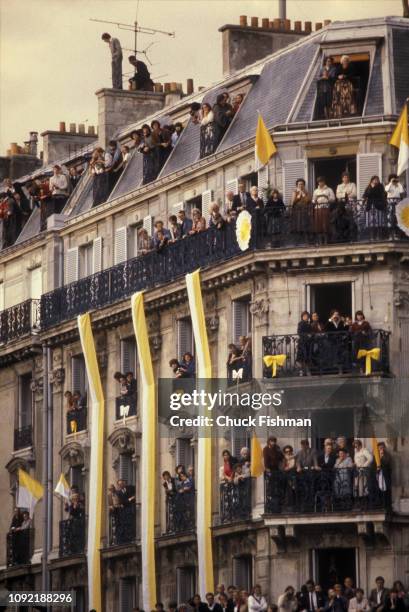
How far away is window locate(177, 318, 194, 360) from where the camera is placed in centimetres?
8069

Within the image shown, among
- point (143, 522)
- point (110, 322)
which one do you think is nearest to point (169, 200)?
point (110, 322)

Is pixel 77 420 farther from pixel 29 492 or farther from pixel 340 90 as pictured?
pixel 340 90

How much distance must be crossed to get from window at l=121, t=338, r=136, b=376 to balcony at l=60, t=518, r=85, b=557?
163 inches

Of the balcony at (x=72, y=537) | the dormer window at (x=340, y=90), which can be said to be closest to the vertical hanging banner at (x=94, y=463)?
the balcony at (x=72, y=537)

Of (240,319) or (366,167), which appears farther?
(240,319)

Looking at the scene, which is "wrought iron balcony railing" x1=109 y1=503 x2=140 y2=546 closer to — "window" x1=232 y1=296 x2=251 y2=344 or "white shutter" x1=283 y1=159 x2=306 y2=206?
"window" x1=232 y1=296 x2=251 y2=344

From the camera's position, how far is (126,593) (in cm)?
8162

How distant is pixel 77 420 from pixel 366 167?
43.8ft

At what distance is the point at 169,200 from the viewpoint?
271ft

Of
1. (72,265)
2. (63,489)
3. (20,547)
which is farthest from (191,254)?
(20,547)

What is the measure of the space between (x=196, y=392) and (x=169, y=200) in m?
6.65

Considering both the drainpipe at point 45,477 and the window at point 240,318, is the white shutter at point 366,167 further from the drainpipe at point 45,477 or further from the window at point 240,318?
the drainpipe at point 45,477

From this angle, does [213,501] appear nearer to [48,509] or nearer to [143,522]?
[143,522]

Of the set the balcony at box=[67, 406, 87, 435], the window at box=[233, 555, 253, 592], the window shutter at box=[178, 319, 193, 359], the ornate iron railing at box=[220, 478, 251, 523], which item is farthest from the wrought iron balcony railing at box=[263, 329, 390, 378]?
the balcony at box=[67, 406, 87, 435]
